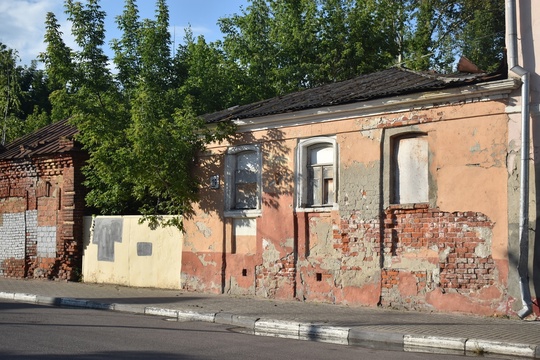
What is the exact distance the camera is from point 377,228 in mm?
15203

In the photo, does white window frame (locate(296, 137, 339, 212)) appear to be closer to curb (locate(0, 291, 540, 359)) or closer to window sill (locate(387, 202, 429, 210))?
window sill (locate(387, 202, 429, 210))

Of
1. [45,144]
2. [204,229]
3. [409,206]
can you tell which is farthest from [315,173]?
[45,144]

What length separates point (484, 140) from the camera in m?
13.6

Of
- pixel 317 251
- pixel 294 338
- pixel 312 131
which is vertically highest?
pixel 312 131

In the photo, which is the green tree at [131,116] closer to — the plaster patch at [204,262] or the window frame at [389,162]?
the plaster patch at [204,262]

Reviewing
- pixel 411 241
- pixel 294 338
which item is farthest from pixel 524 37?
pixel 294 338

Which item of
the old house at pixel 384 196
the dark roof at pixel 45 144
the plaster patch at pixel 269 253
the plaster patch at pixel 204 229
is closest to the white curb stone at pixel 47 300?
the old house at pixel 384 196

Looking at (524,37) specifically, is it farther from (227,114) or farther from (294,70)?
(294,70)

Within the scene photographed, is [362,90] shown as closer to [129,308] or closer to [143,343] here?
[129,308]

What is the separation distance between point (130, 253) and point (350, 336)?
1009 cm

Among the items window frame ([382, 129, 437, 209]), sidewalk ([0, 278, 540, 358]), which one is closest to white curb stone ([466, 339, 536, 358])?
sidewalk ([0, 278, 540, 358])

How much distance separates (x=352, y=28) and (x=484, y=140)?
18998mm

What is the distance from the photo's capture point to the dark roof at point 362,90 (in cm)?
1427

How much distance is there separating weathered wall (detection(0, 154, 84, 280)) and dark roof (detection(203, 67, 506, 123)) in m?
5.51
